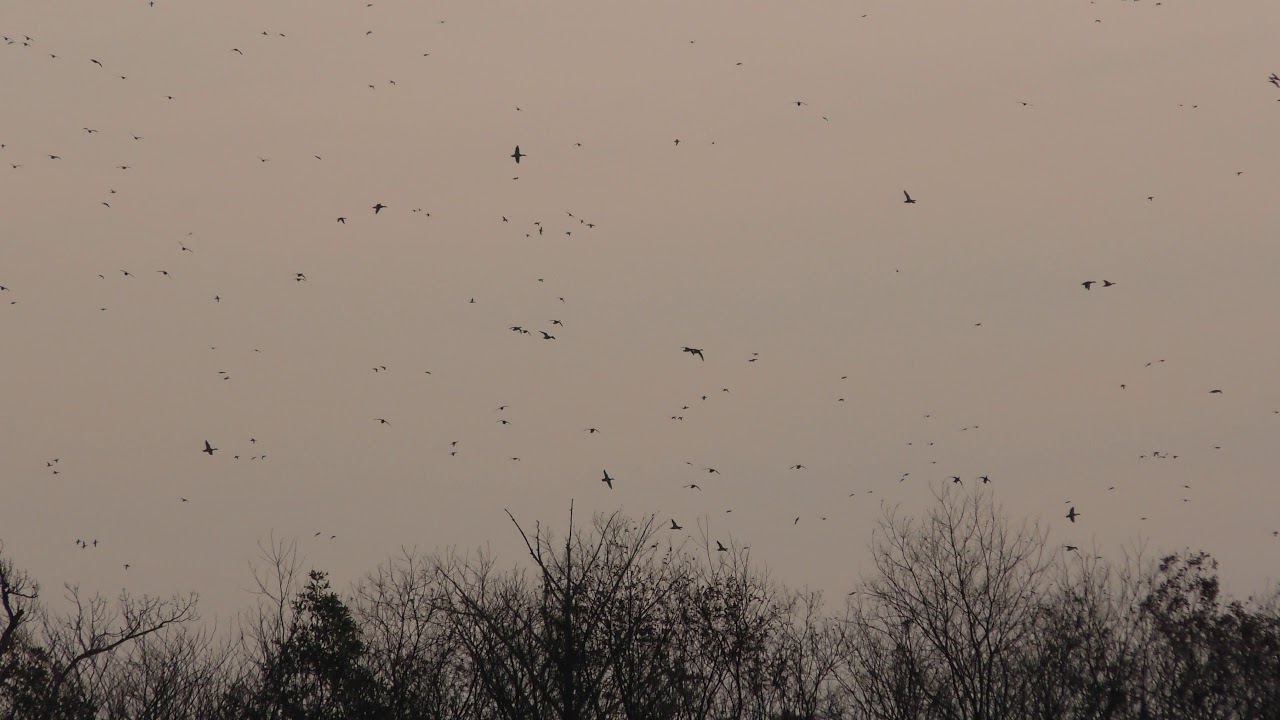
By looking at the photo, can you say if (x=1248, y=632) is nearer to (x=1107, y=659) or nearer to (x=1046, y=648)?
(x=1107, y=659)

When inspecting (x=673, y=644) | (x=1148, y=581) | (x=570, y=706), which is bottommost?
(x=570, y=706)

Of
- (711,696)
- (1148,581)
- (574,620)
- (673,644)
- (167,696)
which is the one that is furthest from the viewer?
(1148,581)

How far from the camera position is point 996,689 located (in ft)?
102

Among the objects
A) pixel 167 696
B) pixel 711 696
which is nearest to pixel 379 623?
pixel 167 696

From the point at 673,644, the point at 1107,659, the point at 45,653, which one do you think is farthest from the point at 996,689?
the point at 45,653

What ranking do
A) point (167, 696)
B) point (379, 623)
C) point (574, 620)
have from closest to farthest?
point (574, 620) < point (167, 696) < point (379, 623)

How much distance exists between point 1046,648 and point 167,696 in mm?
21811

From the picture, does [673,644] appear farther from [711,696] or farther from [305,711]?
[305,711]

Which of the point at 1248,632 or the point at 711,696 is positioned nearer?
the point at 711,696

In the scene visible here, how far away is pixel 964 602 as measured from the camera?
105ft

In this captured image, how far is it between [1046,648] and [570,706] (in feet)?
63.2

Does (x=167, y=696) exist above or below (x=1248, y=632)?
below

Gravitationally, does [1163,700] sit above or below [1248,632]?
below

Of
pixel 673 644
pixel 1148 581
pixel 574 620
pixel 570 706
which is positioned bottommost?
pixel 570 706
